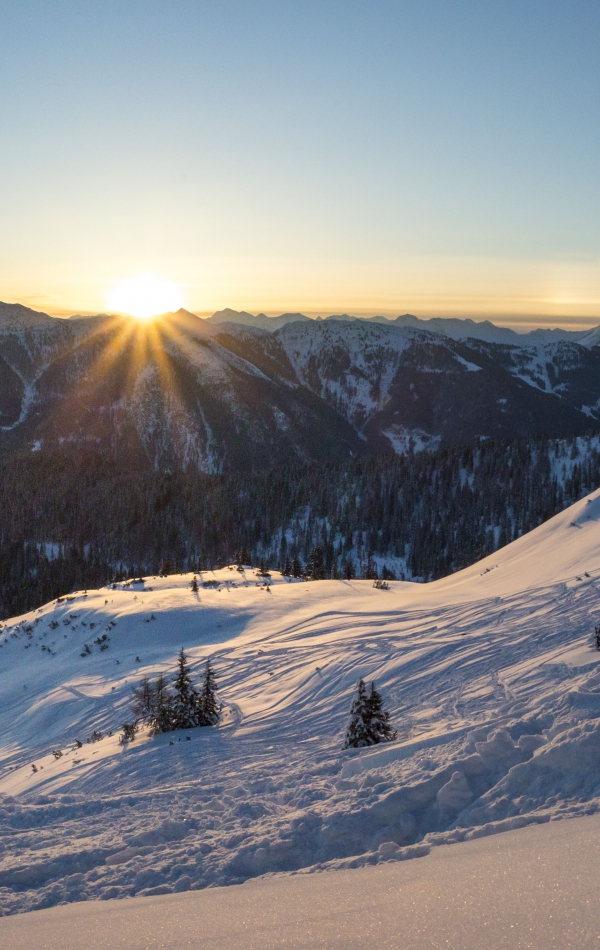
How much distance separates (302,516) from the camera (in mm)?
140125

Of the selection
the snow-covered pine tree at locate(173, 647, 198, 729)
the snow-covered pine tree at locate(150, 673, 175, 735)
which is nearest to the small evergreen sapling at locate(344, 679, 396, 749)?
the snow-covered pine tree at locate(173, 647, 198, 729)

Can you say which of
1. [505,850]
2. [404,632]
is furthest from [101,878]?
[404,632]

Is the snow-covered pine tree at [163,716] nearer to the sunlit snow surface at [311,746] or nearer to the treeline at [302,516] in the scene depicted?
the sunlit snow surface at [311,746]

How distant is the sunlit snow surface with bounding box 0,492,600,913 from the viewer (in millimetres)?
7371

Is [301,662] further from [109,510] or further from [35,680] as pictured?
[109,510]

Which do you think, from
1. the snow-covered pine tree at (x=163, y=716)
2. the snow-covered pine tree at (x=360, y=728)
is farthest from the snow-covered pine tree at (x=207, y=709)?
the snow-covered pine tree at (x=360, y=728)

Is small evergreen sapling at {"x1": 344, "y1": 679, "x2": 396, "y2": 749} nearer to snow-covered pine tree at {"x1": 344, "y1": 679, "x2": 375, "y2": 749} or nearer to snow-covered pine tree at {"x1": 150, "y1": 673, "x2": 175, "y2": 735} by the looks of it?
snow-covered pine tree at {"x1": 344, "y1": 679, "x2": 375, "y2": 749}

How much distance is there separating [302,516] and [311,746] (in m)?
128

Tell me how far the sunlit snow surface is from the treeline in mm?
92444

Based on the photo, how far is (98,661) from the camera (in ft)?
79.9

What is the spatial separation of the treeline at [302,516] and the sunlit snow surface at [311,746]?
303ft

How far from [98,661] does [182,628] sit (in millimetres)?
3682

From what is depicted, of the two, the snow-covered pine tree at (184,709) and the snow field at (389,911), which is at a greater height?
the snow field at (389,911)

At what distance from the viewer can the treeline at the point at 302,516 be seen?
12369cm
